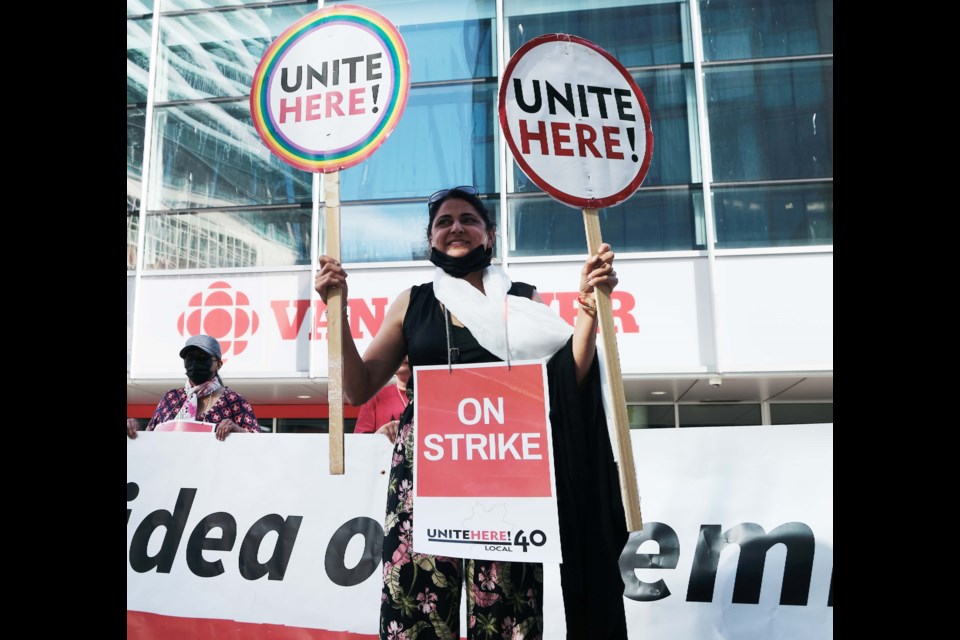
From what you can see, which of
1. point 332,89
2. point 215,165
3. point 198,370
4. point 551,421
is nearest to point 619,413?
point 551,421

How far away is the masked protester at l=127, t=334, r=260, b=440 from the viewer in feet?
11.5

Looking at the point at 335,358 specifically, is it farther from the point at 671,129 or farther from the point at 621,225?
the point at 671,129

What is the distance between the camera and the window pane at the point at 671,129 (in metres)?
8.52

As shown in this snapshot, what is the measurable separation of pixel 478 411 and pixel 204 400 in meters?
2.00

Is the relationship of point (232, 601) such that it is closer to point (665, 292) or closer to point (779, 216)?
point (665, 292)

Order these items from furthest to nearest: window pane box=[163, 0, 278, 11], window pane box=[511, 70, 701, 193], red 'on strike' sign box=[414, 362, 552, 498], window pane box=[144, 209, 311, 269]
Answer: window pane box=[163, 0, 278, 11] < window pane box=[144, 209, 311, 269] < window pane box=[511, 70, 701, 193] < red 'on strike' sign box=[414, 362, 552, 498]

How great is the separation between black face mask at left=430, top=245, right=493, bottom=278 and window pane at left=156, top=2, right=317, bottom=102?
8.13 m

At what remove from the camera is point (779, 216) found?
329 inches

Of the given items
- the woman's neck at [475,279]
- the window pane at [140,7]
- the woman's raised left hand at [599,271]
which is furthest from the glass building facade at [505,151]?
the woman's raised left hand at [599,271]

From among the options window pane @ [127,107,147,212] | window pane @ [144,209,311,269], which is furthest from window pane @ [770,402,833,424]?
Answer: window pane @ [127,107,147,212]

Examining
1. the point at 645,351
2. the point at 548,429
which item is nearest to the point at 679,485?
the point at 548,429

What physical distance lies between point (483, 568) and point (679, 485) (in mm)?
1133

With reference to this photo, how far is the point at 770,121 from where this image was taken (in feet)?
28.1

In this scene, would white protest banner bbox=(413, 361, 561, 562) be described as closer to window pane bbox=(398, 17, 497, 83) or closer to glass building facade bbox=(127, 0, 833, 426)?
glass building facade bbox=(127, 0, 833, 426)
